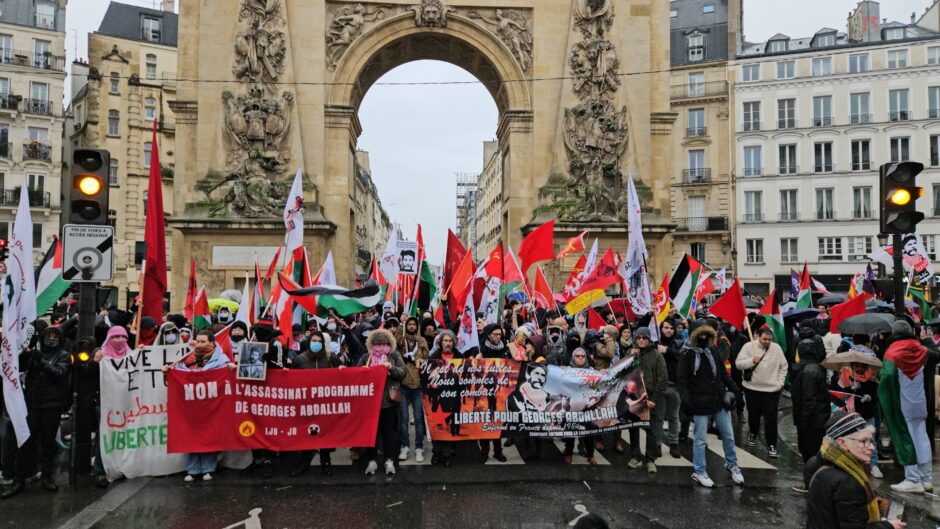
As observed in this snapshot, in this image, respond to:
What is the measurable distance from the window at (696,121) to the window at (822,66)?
7519 mm

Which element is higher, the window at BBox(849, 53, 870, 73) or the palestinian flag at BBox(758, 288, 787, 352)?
the window at BBox(849, 53, 870, 73)

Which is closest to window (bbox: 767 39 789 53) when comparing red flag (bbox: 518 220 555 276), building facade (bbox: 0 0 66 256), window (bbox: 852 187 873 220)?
window (bbox: 852 187 873 220)

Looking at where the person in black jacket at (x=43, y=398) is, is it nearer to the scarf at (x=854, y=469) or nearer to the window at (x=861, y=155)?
the scarf at (x=854, y=469)

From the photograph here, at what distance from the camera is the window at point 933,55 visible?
44219 millimetres

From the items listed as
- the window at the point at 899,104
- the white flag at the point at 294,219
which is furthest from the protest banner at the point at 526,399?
the window at the point at 899,104

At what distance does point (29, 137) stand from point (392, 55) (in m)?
31.7

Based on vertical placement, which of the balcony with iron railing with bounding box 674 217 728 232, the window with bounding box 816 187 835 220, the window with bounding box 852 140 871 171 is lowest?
the balcony with iron railing with bounding box 674 217 728 232

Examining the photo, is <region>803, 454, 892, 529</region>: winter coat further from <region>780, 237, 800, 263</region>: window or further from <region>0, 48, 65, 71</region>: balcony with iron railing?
<region>0, 48, 65, 71</region>: balcony with iron railing

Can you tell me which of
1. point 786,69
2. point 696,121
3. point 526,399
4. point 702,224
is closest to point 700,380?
point 526,399

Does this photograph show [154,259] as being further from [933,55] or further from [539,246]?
[933,55]

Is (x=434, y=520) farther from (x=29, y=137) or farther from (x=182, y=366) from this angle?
(x=29, y=137)

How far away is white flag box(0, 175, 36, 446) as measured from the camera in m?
7.27

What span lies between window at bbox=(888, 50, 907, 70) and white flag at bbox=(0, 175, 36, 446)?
5073cm

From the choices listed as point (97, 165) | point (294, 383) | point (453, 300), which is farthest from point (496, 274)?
point (97, 165)
